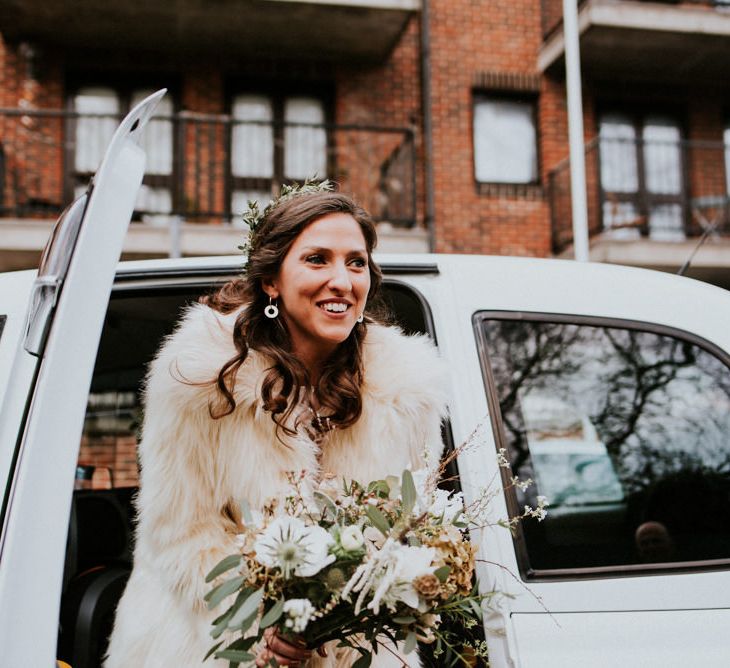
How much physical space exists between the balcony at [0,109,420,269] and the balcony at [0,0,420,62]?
97 centimetres

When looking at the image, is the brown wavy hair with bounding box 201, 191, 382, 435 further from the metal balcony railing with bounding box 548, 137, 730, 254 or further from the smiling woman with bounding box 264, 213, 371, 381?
the metal balcony railing with bounding box 548, 137, 730, 254

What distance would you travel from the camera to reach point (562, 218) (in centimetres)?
972

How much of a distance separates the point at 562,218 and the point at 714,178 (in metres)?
2.33

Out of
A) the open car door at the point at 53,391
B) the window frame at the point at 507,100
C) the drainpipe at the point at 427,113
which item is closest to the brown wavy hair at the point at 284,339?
the open car door at the point at 53,391

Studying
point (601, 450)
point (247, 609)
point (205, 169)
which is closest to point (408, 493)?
point (247, 609)

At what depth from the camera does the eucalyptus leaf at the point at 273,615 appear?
1235mm

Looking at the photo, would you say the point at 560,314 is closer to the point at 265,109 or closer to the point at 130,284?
the point at 130,284

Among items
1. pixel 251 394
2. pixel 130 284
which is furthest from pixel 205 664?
pixel 130 284

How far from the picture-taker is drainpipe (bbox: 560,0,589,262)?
578 centimetres

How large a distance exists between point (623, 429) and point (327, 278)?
3.44ft

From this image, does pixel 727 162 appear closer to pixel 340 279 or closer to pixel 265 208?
pixel 265 208

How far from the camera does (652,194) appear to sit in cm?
1012

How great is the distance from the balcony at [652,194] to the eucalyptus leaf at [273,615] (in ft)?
27.6

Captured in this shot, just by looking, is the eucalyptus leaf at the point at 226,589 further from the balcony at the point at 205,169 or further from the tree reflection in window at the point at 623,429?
the balcony at the point at 205,169
